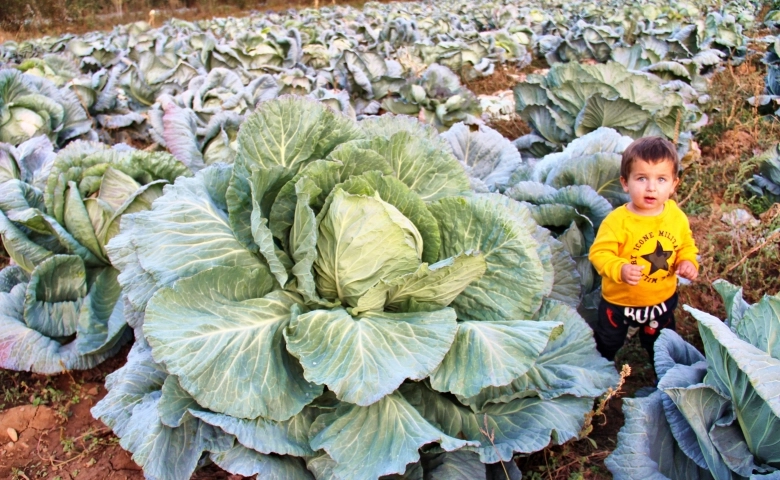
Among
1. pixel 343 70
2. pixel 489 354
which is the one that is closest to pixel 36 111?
pixel 343 70

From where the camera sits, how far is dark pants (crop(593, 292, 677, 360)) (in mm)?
2604

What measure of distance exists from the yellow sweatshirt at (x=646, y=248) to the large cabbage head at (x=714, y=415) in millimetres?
490

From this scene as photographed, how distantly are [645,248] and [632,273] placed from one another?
0.81 feet

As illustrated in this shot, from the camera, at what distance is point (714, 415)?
191 cm

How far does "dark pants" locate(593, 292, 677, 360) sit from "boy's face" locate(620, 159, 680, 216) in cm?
50

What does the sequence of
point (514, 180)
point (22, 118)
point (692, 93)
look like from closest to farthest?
point (514, 180) → point (22, 118) → point (692, 93)

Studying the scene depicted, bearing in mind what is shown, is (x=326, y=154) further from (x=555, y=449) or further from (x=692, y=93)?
(x=692, y=93)

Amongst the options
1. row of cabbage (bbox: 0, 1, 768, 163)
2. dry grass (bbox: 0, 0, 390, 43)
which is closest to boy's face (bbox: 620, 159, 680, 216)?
row of cabbage (bbox: 0, 1, 768, 163)

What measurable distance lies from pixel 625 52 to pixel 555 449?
17.3 ft

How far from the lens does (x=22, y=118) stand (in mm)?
4129

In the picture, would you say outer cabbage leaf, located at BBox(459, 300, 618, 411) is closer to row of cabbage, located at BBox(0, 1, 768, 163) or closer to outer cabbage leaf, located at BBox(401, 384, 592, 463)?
outer cabbage leaf, located at BBox(401, 384, 592, 463)

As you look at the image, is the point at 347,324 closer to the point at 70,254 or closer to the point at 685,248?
the point at 685,248

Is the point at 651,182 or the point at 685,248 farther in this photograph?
the point at 685,248

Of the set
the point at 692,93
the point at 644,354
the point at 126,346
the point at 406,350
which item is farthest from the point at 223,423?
the point at 692,93
